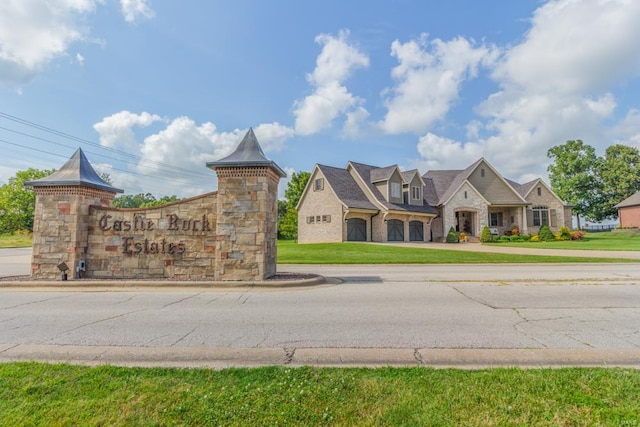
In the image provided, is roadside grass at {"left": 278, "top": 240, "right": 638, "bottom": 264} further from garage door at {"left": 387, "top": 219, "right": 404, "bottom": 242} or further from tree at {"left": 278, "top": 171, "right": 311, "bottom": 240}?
tree at {"left": 278, "top": 171, "right": 311, "bottom": 240}

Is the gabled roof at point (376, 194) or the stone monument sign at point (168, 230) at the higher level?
the gabled roof at point (376, 194)

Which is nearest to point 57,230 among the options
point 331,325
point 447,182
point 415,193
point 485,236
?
point 331,325

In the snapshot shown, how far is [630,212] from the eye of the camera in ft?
155

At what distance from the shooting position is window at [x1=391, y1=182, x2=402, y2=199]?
33.1 meters

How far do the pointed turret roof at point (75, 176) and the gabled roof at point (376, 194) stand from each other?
23.3 m

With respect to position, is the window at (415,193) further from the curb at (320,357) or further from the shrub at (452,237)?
the curb at (320,357)

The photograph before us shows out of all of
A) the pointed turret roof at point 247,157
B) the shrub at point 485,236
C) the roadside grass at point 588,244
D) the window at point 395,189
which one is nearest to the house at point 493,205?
the shrub at point 485,236

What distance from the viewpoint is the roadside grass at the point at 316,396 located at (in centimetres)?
284

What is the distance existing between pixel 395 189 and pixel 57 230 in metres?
28.0

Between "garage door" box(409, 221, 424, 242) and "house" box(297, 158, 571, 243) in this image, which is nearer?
"house" box(297, 158, 571, 243)

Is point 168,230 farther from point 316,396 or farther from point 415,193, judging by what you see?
point 415,193

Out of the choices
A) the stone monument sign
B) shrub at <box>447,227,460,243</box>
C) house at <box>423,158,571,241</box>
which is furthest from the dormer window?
the stone monument sign

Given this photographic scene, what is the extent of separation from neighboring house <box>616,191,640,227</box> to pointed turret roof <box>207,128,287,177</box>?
Answer: 5698 centimetres

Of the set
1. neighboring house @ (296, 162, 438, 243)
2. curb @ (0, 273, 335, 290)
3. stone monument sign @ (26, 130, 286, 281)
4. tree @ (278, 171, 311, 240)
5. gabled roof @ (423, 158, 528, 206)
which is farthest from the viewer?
tree @ (278, 171, 311, 240)
